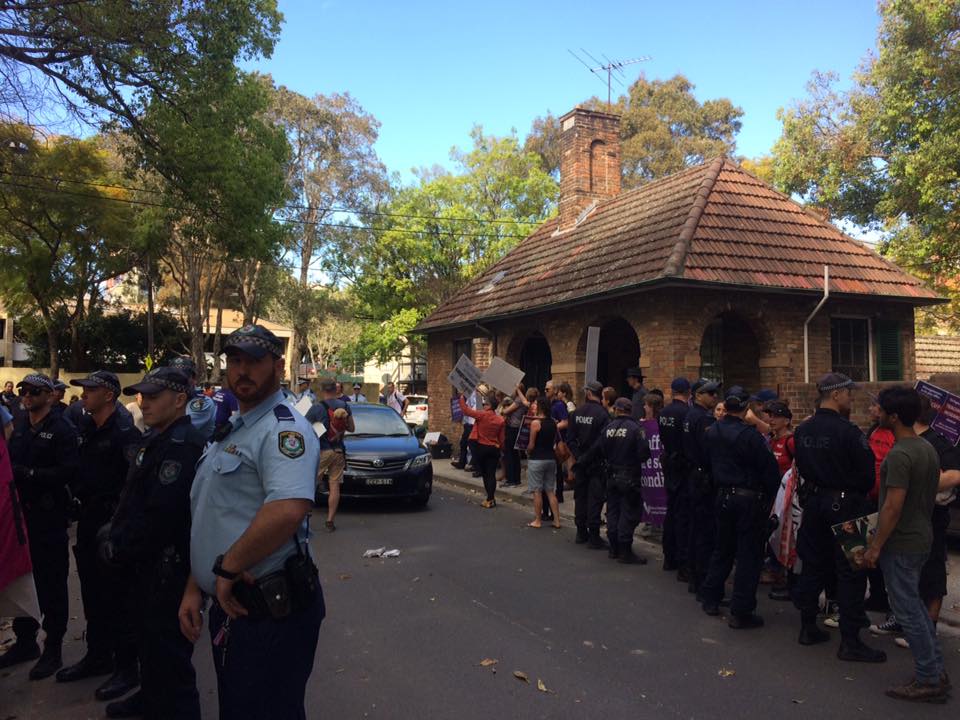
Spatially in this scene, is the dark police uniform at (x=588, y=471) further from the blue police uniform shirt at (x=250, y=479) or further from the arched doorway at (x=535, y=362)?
the arched doorway at (x=535, y=362)

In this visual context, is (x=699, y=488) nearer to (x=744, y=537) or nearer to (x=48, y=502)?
(x=744, y=537)

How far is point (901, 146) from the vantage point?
17.5m

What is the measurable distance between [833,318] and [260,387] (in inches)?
536

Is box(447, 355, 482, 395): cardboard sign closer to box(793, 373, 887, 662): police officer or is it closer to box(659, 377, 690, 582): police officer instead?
box(659, 377, 690, 582): police officer

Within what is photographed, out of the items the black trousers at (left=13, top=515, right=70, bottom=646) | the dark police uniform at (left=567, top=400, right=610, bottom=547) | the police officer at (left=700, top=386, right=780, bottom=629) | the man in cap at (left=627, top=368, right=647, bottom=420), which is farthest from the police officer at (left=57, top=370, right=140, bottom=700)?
the man in cap at (left=627, top=368, right=647, bottom=420)

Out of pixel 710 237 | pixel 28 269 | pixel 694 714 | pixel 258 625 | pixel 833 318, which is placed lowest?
pixel 694 714

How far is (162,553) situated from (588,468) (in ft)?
20.0

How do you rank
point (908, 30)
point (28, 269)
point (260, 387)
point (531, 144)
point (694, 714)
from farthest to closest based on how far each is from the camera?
1. point (531, 144)
2. point (28, 269)
3. point (908, 30)
4. point (694, 714)
5. point (260, 387)

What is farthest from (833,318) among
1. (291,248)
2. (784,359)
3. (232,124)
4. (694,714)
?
(291,248)

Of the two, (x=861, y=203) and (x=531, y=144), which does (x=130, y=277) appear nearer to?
(x=531, y=144)

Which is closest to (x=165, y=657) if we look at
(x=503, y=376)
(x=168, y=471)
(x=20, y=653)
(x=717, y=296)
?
(x=168, y=471)

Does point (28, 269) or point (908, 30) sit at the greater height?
point (908, 30)

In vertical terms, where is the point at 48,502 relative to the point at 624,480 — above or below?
above

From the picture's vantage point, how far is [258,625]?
268 cm
